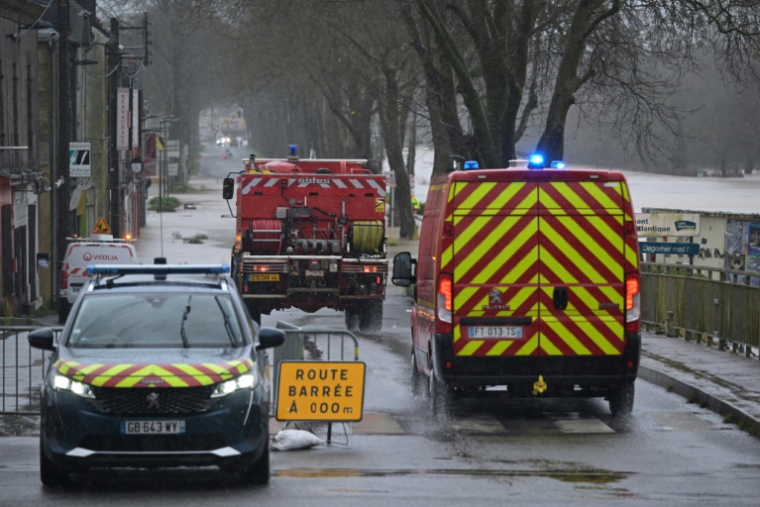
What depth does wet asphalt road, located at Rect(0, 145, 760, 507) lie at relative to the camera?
30.8ft

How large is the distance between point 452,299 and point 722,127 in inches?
597

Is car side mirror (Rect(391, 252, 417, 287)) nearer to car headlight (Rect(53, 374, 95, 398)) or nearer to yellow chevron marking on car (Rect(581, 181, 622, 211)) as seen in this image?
yellow chevron marking on car (Rect(581, 181, 622, 211))

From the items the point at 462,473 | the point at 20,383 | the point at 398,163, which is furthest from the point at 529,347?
the point at 398,163

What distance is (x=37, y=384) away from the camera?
15562 millimetres

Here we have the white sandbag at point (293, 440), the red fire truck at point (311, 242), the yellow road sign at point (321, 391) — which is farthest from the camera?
the red fire truck at point (311, 242)

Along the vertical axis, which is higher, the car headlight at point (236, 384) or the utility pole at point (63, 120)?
the utility pole at point (63, 120)

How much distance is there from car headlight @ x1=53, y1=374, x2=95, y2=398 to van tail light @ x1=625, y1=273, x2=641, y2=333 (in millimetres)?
5231

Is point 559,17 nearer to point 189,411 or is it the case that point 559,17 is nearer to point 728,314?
point 728,314

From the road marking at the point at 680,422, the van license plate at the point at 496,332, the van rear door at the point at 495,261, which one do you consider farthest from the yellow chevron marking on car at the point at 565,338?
the road marking at the point at 680,422

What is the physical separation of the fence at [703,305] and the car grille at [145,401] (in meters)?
10.0

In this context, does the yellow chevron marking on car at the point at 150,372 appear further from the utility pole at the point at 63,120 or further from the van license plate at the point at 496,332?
the utility pole at the point at 63,120

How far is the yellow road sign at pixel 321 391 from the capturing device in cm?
1159

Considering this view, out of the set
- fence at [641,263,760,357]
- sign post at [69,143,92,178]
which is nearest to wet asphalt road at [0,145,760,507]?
fence at [641,263,760,357]

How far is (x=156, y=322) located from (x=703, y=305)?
11202 millimetres
